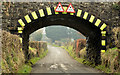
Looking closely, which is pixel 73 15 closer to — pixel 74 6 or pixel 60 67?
pixel 74 6

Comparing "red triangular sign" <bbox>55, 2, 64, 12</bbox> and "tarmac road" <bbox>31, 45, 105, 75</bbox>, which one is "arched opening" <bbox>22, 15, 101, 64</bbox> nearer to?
"red triangular sign" <bbox>55, 2, 64, 12</bbox>

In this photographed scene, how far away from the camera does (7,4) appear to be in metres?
12.2

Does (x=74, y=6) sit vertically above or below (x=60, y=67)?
above

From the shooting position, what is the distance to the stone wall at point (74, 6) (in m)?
12.2

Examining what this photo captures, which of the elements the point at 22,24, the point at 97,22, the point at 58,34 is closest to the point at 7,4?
the point at 22,24

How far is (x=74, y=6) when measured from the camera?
40.5ft

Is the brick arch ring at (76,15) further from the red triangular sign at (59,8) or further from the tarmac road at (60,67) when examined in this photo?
the tarmac road at (60,67)

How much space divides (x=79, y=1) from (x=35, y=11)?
11.7 ft

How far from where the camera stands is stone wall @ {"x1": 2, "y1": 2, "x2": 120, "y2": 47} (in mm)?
12227

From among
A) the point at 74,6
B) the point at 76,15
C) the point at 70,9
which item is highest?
the point at 74,6

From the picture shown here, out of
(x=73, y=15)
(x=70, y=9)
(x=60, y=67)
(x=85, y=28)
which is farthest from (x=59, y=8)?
(x=60, y=67)

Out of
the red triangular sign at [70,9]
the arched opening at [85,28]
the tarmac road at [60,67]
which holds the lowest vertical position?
the tarmac road at [60,67]

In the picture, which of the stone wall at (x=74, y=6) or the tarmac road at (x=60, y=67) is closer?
the tarmac road at (x=60, y=67)

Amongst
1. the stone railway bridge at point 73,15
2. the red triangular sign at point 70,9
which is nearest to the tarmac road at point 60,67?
the stone railway bridge at point 73,15
